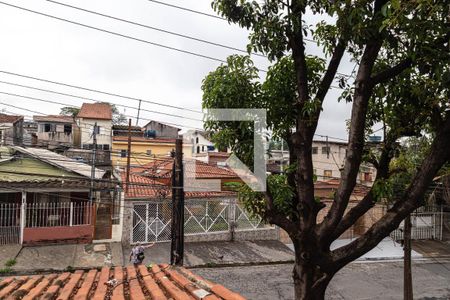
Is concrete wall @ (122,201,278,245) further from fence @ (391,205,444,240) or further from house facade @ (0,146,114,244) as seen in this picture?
fence @ (391,205,444,240)

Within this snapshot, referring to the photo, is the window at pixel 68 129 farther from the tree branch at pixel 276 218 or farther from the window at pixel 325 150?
the tree branch at pixel 276 218

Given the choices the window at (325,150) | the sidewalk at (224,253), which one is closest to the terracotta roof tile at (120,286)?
the sidewalk at (224,253)

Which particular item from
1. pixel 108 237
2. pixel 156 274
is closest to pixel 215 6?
pixel 156 274

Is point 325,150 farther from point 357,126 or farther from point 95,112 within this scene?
point 357,126

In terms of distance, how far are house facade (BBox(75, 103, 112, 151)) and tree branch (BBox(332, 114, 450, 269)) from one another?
35.6 m

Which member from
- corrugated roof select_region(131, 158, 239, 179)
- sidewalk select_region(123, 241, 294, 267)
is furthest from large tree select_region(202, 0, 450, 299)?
corrugated roof select_region(131, 158, 239, 179)

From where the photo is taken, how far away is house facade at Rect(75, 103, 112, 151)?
37344mm

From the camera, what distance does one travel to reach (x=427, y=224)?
19781mm

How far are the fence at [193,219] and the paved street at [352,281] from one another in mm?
2473

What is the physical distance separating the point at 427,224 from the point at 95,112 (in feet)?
110

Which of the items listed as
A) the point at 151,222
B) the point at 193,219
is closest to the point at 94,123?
the point at 151,222

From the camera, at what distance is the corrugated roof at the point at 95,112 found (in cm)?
3850

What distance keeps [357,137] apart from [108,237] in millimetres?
14444

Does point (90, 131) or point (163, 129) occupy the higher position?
point (163, 129)
